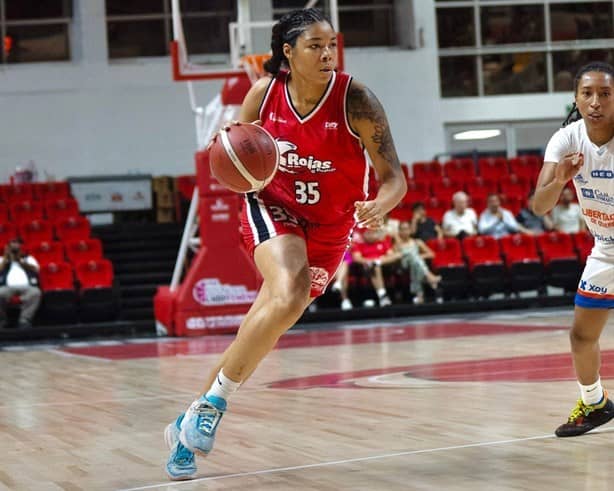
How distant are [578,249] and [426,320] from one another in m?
3.02

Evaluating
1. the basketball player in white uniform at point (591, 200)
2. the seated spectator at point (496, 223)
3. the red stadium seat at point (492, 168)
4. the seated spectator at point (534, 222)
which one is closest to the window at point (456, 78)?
the red stadium seat at point (492, 168)

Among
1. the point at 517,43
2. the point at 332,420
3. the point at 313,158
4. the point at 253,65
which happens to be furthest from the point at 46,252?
the point at 313,158

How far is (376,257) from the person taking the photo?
15.2 m

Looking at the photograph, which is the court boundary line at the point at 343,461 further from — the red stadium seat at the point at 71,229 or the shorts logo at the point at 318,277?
the red stadium seat at the point at 71,229

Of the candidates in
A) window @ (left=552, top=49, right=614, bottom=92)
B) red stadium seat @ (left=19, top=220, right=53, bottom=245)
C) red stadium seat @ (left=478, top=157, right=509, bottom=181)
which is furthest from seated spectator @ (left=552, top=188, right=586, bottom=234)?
red stadium seat @ (left=19, top=220, right=53, bottom=245)

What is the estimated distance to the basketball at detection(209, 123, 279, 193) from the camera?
4.31 m

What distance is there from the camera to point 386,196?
441 centimetres

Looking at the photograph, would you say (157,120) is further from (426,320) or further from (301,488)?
(301,488)

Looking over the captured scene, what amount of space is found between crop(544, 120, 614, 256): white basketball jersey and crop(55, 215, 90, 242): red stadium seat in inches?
493

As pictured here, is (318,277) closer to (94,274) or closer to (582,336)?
(582,336)

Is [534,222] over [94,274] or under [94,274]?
over

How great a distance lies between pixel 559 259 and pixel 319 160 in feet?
39.4

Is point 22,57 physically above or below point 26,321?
→ above

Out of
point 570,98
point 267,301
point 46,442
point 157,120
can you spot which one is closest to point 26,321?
point 157,120
